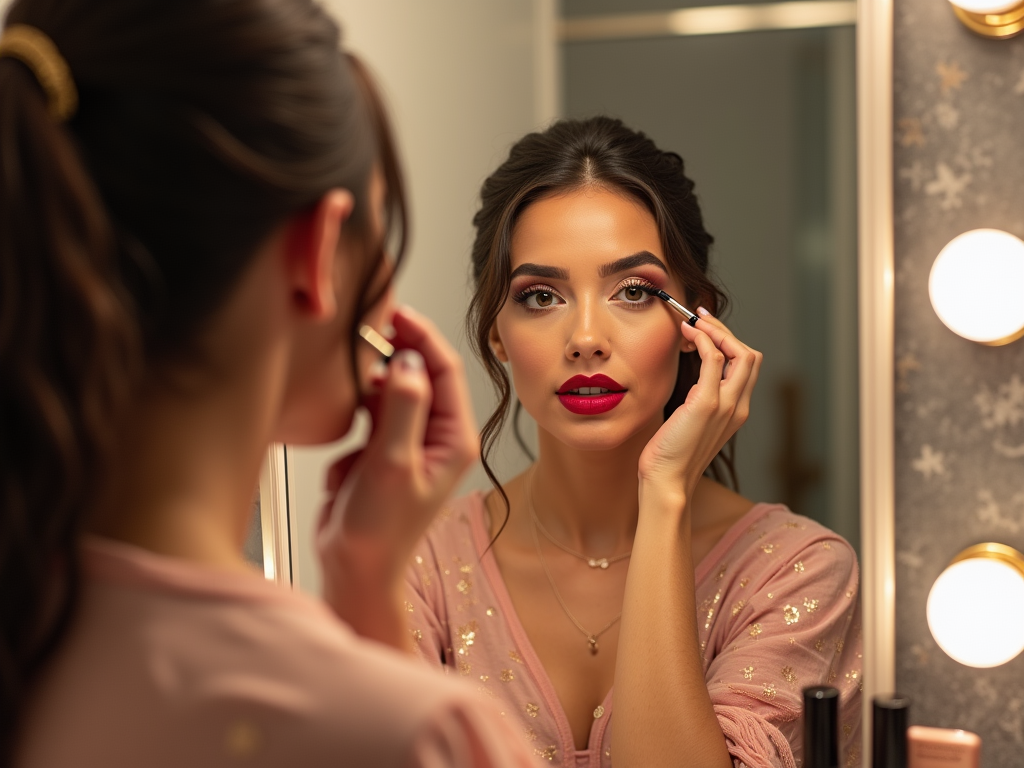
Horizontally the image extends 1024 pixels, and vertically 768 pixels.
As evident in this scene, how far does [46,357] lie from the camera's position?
Result: 16.8 inches

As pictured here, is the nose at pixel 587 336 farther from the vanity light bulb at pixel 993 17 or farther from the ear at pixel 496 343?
the vanity light bulb at pixel 993 17

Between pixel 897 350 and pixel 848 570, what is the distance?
204 mm

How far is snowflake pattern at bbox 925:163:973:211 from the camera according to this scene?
33.9 inches

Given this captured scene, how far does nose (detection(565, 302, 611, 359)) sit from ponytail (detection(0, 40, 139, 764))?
0.51m

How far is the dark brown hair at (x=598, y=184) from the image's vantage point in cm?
93

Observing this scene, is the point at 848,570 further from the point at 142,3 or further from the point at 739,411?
the point at 142,3

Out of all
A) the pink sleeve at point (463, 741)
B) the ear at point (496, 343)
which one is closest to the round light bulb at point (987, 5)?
the ear at point (496, 343)

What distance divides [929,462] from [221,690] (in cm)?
69

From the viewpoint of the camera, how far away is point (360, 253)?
20.3 inches

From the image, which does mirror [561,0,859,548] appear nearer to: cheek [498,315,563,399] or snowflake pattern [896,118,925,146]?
snowflake pattern [896,118,925,146]

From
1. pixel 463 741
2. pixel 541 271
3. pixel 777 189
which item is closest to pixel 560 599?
pixel 541 271

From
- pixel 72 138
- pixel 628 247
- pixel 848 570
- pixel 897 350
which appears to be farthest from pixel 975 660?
pixel 72 138

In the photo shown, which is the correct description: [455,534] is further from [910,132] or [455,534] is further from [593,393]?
[910,132]

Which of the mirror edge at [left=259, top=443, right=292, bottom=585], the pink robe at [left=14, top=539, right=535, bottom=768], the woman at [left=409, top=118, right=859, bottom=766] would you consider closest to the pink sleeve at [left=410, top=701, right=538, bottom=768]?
the pink robe at [left=14, top=539, right=535, bottom=768]
